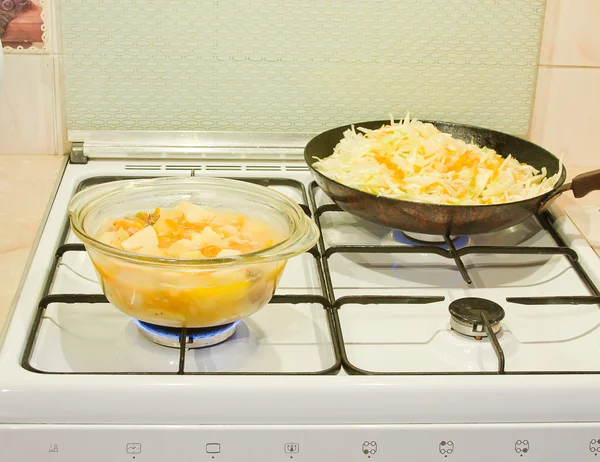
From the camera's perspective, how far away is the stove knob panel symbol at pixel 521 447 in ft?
2.55

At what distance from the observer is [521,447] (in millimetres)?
779

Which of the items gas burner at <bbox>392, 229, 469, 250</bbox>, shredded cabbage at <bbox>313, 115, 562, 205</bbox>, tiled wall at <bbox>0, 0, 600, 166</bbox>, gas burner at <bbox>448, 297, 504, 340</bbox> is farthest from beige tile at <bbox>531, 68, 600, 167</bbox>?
gas burner at <bbox>448, 297, 504, 340</bbox>

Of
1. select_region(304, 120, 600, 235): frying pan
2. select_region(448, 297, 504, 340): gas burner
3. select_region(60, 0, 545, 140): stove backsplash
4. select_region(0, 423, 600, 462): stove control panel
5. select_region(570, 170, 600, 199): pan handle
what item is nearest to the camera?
select_region(0, 423, 600, 462): stove control panel

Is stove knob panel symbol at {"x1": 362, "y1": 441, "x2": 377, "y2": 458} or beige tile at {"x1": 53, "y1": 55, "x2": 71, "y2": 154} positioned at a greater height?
beige tile at {"x1": 53, "y1": 55, "x2": 71, "y2": 154}

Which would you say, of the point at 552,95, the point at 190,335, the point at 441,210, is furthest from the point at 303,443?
the point at 552,95

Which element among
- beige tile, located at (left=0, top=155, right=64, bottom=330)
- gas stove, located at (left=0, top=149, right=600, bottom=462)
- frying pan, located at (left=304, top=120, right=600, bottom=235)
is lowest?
gas stove, located at (left=0, top=149, right=600, bottom=462)

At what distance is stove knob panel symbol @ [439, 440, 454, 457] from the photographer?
77cm

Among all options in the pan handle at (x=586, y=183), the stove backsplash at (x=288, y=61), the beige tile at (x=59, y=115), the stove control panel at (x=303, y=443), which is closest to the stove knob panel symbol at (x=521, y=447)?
the stove control panel at (x=303, y=443)

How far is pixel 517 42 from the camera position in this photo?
1.30 meters

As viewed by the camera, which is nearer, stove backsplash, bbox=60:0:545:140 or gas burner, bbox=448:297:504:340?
gas burner, bbox=448:297:504:340

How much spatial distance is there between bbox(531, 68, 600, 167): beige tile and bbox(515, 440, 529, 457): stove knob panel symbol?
28.5 inches

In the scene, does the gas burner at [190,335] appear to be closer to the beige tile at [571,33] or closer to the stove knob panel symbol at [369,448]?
the stove knob panel symbol at [369,448]

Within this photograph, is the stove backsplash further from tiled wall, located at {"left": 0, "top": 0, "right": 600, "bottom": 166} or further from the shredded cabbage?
the shredded cabbage

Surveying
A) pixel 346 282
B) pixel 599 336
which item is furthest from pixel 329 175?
pixel 599 336
